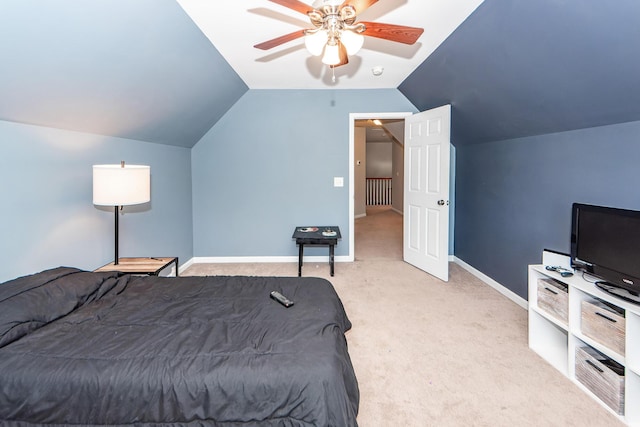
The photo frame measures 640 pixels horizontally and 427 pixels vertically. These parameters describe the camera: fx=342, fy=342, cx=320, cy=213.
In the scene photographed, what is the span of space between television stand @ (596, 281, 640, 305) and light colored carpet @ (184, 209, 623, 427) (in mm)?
616

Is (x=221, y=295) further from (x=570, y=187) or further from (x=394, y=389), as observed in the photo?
(x=570, y=187)

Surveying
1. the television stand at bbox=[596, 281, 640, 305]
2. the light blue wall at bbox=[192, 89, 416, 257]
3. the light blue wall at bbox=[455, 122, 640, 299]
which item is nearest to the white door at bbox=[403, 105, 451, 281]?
the light blue wall at bbox=[455, 122, 640, 299]

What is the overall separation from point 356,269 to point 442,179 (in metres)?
1.54

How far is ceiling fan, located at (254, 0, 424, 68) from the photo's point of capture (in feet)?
5.77

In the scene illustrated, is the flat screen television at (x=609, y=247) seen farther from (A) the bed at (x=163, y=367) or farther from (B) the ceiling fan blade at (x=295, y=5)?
(B) the ceiling fan blade at (x=295, y=5)

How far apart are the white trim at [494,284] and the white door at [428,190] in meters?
0.44

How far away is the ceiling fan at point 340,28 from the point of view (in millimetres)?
1758

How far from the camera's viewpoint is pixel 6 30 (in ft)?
5.04

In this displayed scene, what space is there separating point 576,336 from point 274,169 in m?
3.69

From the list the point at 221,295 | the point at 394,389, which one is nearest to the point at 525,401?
the point at 394,389

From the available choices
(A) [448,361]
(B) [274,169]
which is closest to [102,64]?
(B) [274,169]

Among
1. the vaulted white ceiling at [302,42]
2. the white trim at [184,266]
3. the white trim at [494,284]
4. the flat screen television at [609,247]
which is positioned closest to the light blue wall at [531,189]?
the white trim at [494,284]

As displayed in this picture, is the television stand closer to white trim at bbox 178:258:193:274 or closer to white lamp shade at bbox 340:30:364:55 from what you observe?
white lamp shade at bbox 340:30:364:55

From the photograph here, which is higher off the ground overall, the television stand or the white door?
the white door
